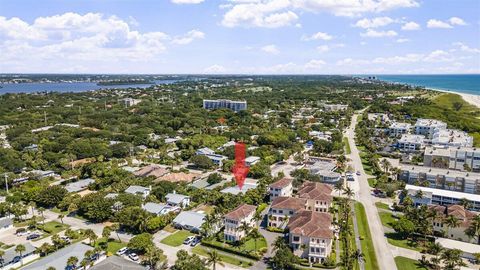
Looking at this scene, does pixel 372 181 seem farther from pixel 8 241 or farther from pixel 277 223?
pixel 8 241

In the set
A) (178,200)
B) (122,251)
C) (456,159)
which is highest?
(456,159)

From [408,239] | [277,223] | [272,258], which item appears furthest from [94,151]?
[408,239]

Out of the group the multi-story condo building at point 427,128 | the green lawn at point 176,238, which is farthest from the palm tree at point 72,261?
the multi-story condo building at point 427,128

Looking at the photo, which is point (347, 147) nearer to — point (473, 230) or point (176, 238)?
point (473, 230)

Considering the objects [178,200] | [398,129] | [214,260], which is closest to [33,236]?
[178,200]

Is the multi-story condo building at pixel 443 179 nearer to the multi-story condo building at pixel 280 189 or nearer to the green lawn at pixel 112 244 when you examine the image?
the multi-story condo building at pixel 280 189

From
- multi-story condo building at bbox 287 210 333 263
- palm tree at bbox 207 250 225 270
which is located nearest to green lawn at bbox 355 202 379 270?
multi-story condo building at bbox 287 210 333 263

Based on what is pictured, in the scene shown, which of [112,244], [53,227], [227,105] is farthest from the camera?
[227,105]
